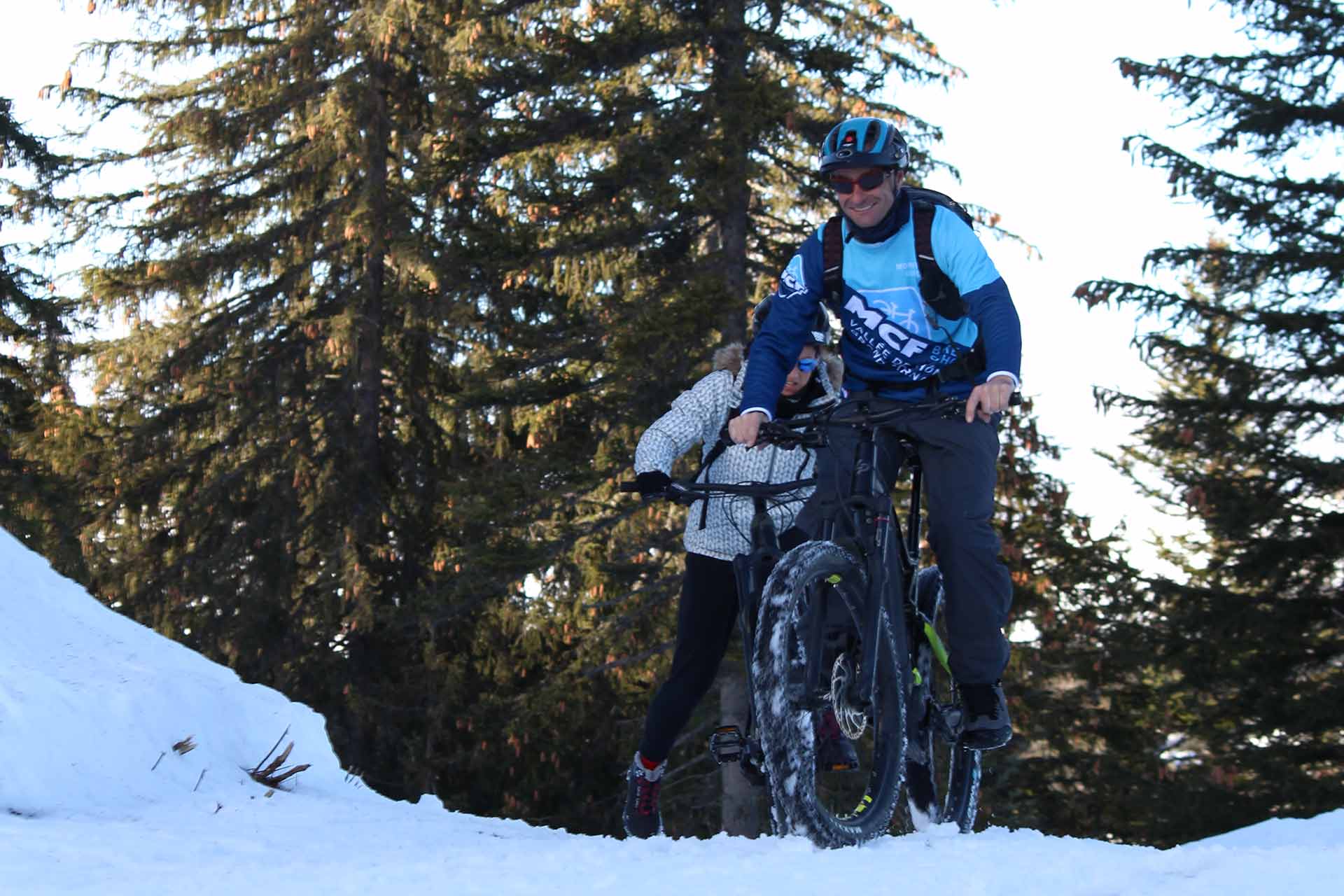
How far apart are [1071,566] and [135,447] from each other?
43.9 feet

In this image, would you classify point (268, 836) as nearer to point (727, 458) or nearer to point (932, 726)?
point (932, 726)

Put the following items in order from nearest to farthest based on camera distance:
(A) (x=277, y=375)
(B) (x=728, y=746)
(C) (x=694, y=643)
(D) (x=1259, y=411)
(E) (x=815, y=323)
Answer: (E) (x=815, y=323)
(B) (x=728, y=746)
(C) (x=694, y=643)
(D) (x=1259, y=411)
(A) (x=277, y=375)

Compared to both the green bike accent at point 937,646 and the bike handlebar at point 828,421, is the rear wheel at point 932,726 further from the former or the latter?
the bike handlebar at point 828,421

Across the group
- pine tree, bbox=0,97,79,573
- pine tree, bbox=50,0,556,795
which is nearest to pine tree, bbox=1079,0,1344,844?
pine tree, bbox=50,0,556,795

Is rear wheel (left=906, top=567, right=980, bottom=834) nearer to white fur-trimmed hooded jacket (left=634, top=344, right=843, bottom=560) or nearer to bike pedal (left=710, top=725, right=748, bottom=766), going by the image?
bike pedal (left=710, top=725, right=748, bottom=766)

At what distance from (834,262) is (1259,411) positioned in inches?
485

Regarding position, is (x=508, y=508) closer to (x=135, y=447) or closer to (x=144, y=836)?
(x=135, y=447)

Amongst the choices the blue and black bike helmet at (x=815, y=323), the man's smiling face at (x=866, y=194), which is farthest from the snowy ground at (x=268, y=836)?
the man's smiling face at (x=866, y=194)

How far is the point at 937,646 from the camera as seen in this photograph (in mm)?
4805

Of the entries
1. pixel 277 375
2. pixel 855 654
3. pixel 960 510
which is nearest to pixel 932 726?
pixel 855 654

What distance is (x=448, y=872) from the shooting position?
3.27 meters

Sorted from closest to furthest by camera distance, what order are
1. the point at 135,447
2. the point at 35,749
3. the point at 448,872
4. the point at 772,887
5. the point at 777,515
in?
1. the point at 772,887
2. the point at 448,872
3. the point at 35,749
4. the point at 777,515
5. the point at 135,447

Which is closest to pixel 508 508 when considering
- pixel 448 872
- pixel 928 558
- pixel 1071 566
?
pixel 928 558

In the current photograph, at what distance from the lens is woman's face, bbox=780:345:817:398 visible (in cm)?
562
